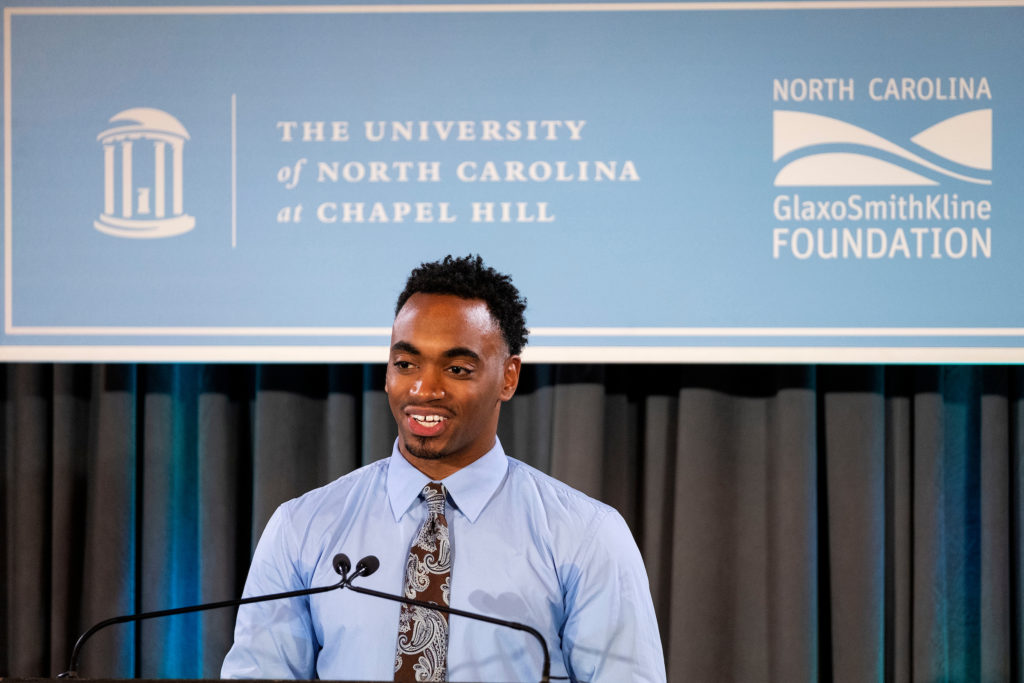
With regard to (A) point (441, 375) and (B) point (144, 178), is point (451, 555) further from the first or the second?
Result: (B) point (144, 178)

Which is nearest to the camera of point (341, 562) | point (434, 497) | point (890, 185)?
point (341, 562)

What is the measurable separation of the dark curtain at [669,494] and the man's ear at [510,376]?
0.84 m

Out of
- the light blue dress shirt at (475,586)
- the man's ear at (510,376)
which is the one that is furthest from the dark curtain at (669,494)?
the light blue dress shirt at (475,586)

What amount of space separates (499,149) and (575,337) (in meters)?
0.54

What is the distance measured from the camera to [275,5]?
281cm

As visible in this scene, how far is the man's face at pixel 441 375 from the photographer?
1825mm

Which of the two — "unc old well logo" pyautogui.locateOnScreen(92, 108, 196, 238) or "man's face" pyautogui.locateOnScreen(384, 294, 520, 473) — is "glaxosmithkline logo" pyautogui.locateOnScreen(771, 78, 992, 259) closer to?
"man's face" pyautogui.locateOnScreen(384, 294, 520, 473)

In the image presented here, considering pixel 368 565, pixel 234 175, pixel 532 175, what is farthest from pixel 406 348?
pixel 234 175

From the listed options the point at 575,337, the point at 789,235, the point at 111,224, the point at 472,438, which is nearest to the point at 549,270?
the point at 575,337

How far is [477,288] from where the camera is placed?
1.92 m

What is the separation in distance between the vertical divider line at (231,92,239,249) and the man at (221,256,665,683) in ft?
3.35

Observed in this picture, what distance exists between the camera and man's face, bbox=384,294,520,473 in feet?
5.99

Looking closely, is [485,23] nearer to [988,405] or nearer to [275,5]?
[275,5]

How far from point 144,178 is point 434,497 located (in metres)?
1.43
